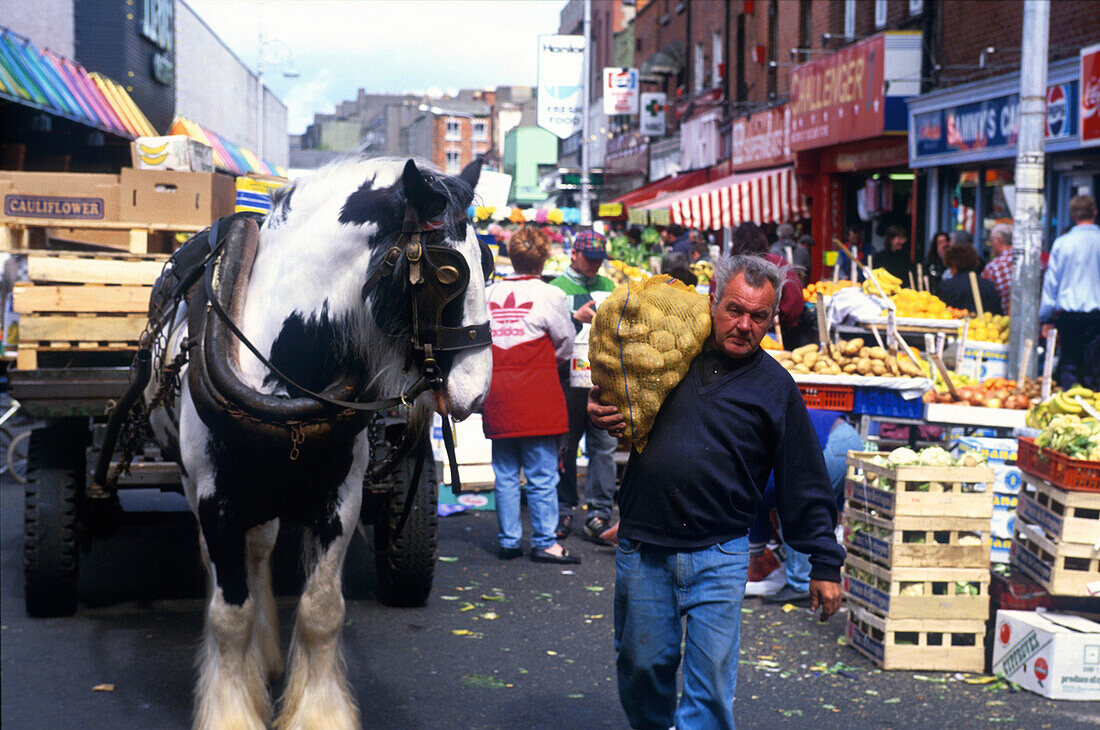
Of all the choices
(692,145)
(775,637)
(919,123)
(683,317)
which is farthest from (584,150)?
(683,317)

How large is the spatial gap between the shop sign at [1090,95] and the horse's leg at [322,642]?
10.2m

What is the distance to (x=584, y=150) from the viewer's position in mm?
31203

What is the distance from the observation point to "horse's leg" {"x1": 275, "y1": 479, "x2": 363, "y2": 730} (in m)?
4.21

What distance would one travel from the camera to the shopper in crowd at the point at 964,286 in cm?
1097

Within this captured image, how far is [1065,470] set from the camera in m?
5.41

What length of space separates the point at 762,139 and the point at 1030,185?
1605 cm

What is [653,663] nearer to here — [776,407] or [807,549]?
[807,549]

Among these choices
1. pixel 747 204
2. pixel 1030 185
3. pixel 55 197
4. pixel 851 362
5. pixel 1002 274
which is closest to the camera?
pixel 55 197

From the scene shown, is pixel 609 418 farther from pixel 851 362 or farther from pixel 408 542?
pixel 851 362

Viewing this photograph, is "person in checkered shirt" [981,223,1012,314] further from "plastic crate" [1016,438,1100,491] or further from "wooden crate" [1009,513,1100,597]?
"wooden crate" [1009,513,1100,597]

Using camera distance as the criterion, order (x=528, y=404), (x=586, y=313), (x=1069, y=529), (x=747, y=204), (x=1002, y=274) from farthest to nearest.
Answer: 1. (x=747, y=204)
2. (x=1002, y=274)
3. (x=586, y=313)
4. (x=528, y=404)
5. (x=1069, y=529)

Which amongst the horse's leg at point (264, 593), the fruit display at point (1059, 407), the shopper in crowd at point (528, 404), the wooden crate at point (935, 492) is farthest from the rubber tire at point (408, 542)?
the fruit display at point (1059, 407)

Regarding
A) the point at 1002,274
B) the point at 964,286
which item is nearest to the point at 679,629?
the point at 964,286

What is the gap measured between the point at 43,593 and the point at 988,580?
4638 millimetres
